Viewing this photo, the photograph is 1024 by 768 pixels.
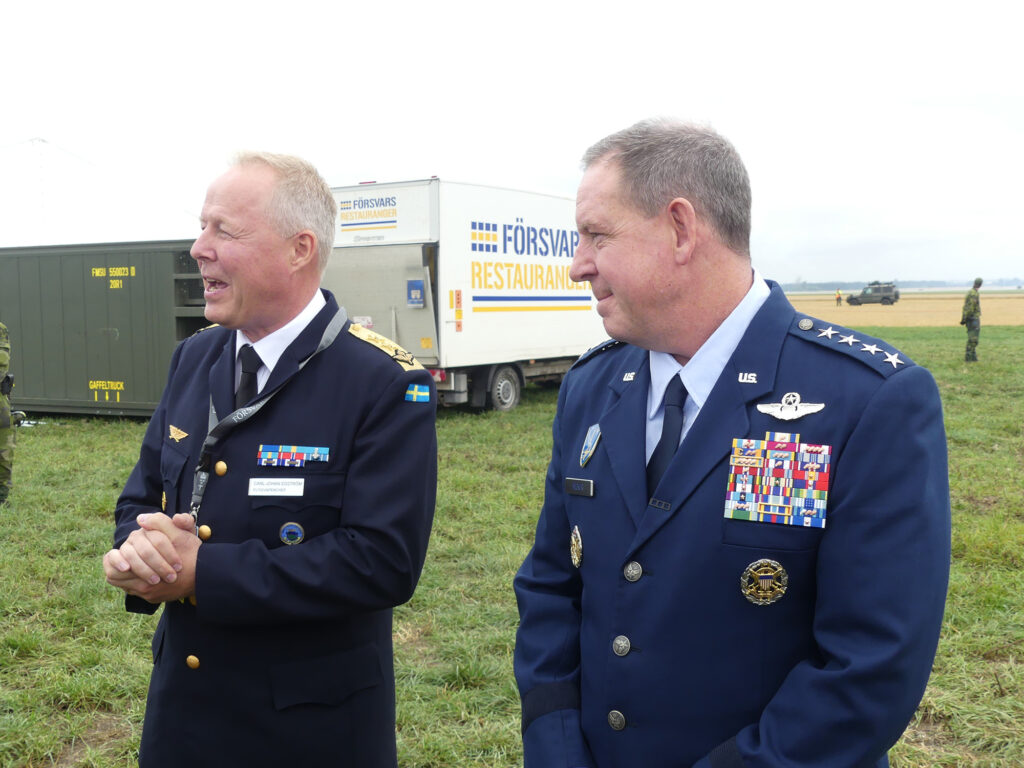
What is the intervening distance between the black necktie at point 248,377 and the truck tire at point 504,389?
1118 cm

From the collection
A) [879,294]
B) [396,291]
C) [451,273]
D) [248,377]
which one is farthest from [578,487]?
[879,294]

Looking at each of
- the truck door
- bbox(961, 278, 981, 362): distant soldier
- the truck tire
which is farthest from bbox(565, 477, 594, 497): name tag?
bbox(961, 278, 981, 362): distant soldier

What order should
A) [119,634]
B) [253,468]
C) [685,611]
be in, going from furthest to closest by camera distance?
[119,634]
[253,468]
[685,611]

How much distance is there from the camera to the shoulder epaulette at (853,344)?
157cm

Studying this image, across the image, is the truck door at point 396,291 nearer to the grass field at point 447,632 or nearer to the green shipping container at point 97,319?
the green shipping container at point 97,319

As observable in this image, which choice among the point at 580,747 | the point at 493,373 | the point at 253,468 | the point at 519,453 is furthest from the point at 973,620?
the point at 493,373

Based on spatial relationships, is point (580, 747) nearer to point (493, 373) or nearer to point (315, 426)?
point (315, 426)

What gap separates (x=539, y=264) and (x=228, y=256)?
1176 cm

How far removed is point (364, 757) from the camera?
6.92 feet

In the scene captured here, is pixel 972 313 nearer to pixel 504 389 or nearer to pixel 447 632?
pixel 504 389

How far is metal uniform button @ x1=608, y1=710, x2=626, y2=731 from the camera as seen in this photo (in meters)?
1.67

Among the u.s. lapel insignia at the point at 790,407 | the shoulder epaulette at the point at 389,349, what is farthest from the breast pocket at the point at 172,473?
the u.s. lapel insignia at the point at 790,407

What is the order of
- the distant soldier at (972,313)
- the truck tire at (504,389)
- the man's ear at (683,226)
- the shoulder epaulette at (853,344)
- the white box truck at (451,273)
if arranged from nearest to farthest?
the shoulder epaulette at (853,344) < the man's ear at (683,226) < the white box truck at (451,273) < the truck tire at (504,389) < the distant soldier at (972,313)

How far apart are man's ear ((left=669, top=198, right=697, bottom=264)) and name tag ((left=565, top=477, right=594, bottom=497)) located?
47 cm
